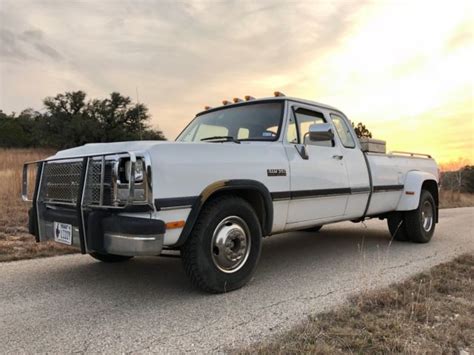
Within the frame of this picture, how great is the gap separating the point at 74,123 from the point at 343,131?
124 ft

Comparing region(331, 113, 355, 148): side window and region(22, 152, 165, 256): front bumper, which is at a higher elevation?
region(331, 113, 355, 148): side window

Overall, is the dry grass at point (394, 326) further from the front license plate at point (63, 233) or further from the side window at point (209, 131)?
the side window at point (209, 131)

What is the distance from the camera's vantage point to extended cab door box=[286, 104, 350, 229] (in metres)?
4.68

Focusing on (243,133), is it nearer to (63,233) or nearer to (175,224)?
(175,224)

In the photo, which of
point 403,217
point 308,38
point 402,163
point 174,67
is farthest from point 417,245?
point 174,67

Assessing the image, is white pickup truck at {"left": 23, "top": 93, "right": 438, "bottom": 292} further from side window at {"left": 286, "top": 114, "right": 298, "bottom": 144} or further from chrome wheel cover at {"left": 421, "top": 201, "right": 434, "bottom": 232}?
chrome wheel cover at {"left": 421, "top": 201, "right": 434, "bottom": 232}

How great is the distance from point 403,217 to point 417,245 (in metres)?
0.49

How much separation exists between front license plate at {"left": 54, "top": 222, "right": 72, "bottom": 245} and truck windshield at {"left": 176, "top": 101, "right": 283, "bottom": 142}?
189cm

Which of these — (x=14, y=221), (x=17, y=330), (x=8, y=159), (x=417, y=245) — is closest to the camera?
(x=17, y=330)

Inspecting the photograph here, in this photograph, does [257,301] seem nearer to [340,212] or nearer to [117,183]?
[117,183]

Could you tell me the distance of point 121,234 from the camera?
11.0 feet

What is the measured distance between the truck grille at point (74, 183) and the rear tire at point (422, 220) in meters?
5.06

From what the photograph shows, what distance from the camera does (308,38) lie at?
8852 millimetres

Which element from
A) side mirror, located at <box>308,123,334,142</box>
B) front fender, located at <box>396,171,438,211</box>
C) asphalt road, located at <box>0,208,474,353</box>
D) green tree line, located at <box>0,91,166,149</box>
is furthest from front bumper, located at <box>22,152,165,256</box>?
green tree line, located at <box>0,91,166,149</box>
